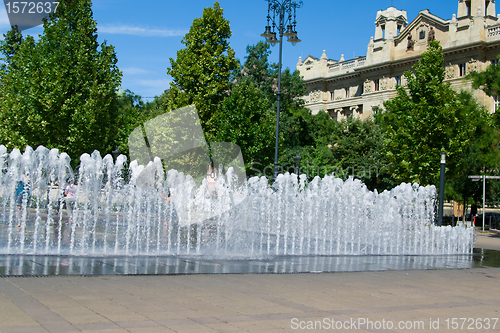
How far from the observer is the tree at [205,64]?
28266 millimetres

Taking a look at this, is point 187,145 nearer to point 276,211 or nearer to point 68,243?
point 276,211

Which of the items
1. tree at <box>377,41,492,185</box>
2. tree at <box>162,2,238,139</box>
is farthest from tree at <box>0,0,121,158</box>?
tree at <box>377,41,492,185</box>

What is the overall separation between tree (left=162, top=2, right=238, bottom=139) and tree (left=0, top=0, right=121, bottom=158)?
426 centimetres

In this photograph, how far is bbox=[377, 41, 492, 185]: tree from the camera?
25.3 meters

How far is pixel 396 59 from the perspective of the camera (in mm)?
58344

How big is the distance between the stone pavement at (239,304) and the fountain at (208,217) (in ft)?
11.7

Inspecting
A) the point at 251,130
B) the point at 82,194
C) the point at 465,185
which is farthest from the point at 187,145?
the point at 465,185

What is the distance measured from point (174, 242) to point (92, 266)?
4065 mm

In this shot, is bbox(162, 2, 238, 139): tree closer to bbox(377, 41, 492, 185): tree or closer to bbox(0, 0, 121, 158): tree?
bbox(0, 0, 121, 158): tree

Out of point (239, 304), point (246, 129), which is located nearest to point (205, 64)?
point (246, 129)

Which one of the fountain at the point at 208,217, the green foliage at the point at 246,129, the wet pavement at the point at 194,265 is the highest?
the green foliage at the point at 246,129

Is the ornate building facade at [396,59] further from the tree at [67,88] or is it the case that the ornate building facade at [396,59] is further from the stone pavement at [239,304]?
the stone pavement at [239,304]

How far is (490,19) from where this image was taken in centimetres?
5069

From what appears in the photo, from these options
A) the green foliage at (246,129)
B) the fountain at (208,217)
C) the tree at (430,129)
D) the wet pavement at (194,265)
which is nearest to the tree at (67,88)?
the green foliage at (246,129)
